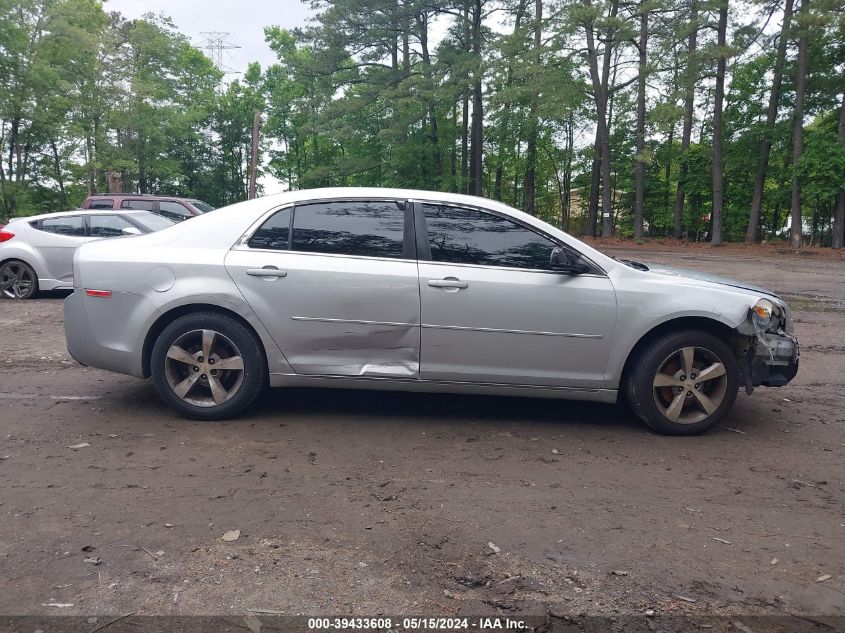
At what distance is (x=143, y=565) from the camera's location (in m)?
2.64

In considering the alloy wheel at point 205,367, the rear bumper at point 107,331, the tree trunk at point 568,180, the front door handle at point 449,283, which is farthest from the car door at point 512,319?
the tree trunk at point 568,180

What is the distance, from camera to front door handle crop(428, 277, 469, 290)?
4355 millimetres

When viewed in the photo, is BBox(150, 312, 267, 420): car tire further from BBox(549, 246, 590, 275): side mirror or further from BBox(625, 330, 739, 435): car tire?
BBox(625, 330, 739, 435): car tire

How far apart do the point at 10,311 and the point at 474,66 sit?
2440cm

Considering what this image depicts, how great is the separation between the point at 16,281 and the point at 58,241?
1018 millimetres

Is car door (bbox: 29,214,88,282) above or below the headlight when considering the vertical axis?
above

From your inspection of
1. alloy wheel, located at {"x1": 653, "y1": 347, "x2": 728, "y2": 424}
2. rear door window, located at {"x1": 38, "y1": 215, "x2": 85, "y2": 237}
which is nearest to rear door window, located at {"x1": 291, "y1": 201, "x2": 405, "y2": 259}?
alloy wheel, located at {"x1": 653, "y1": 347, "x2": 728, "y2": 424}

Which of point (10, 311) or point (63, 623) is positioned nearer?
point (63, 623)

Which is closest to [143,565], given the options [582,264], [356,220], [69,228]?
[356,220]

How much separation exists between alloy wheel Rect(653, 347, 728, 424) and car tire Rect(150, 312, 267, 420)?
9.51 ft

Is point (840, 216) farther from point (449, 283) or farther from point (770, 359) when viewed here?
→ point (449, 283)

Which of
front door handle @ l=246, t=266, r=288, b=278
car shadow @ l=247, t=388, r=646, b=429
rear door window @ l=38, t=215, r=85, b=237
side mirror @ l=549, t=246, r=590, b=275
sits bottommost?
car shadow @ l=247, t=388, r=646, b=429

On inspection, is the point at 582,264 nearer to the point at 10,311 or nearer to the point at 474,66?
the point at 10,311

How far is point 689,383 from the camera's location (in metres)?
4.40
